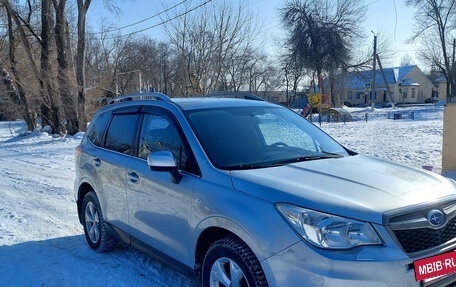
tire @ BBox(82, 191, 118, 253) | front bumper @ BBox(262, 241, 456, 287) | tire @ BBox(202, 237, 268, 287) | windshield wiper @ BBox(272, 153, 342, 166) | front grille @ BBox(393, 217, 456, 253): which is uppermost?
windshield wiper @ BBox(272, 153, 342, 166)

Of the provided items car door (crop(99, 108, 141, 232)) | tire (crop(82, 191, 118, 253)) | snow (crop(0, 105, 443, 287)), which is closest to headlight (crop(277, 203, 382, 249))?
snow (crop(0, 105, 443, 287))

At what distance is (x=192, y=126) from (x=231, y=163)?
1.82ft

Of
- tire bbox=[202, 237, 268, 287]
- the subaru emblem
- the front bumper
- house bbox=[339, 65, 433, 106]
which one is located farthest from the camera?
house bbox=[339, 65, 433, 106]

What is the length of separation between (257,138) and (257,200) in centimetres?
115

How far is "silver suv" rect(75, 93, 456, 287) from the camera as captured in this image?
2.39 m

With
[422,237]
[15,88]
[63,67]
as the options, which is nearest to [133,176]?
[422,237]

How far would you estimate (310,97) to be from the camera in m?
25.9

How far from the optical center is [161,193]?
3562 millimetres

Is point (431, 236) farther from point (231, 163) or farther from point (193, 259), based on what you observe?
point (193, 259)

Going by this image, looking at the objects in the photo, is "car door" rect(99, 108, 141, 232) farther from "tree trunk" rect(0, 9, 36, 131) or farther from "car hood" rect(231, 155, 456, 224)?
"tree trunk" rect(0, 9, 36, 131)

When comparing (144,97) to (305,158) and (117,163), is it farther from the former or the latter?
(305,158)

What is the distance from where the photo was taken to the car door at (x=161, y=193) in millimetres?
3335

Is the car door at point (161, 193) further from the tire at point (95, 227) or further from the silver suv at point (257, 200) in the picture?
the tire at point (95, 227)

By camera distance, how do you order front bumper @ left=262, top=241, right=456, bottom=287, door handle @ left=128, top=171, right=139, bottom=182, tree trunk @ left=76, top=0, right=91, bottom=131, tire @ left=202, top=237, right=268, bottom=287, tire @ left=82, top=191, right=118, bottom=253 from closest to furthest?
1. front bumper @ left=262, top=241, right=456, bottom=287
2. tire @ left=202, top=237, right=268, bottom=287
3. door handle @ left=128, top=171, right=139, bottom=182
4. tire @ left=82, top=191, right=118, bottom=253
5. tree trunk @ left=76, top=0, right=91, bottom=131
